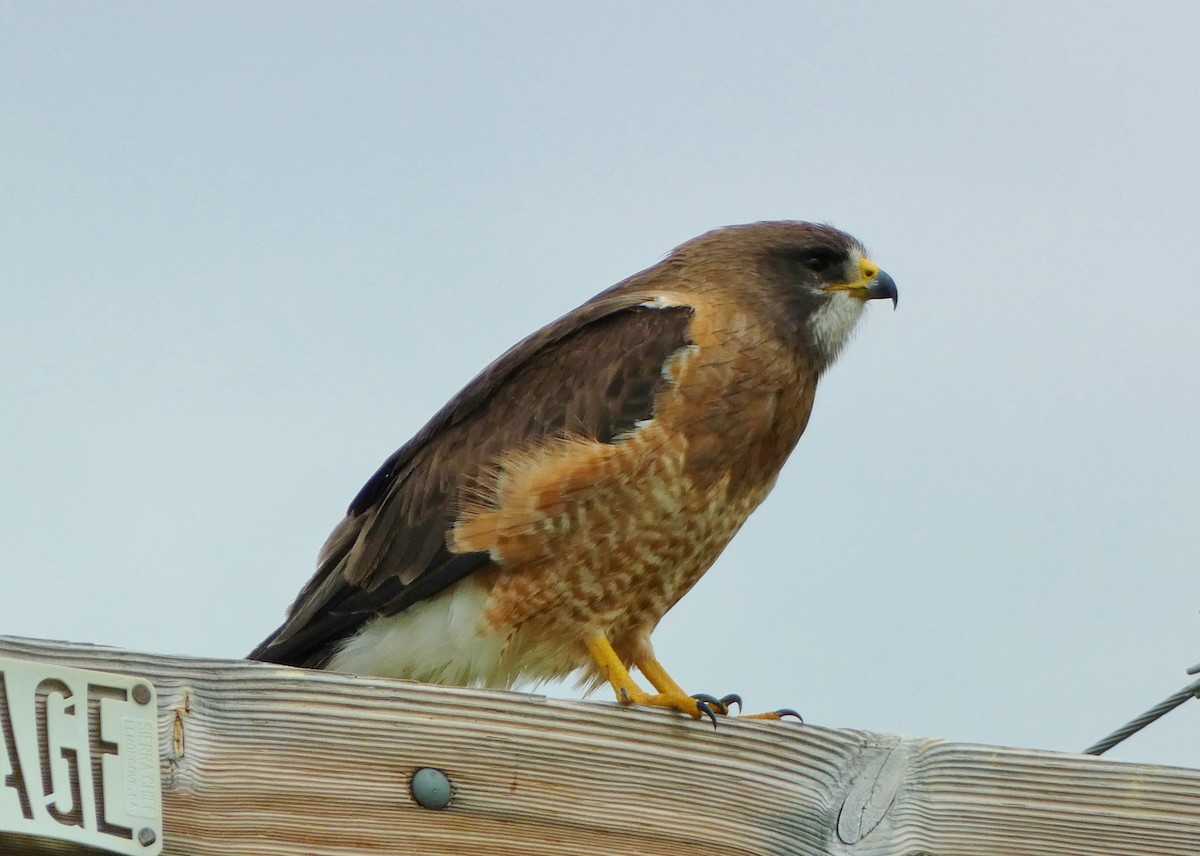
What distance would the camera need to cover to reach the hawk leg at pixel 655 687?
2572mm

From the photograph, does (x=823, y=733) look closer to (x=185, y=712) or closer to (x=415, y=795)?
(x=415, y=795)

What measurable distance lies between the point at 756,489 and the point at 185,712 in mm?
1911

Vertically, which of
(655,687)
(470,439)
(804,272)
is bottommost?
(655,687)

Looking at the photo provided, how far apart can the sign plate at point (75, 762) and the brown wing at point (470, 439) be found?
1.45m

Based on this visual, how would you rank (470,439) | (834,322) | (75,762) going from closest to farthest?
(75,762) → (470,439) → (834,322)

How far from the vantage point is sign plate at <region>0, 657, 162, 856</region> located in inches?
75.4

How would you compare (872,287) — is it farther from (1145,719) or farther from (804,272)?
(1145,719)

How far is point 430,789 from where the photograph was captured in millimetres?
2215

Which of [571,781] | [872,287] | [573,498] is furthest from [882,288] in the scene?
[571,781]

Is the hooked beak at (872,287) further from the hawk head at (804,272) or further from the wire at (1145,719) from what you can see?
the wire at (1145,719)

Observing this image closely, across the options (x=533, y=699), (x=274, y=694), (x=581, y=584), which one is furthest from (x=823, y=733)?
(x=581, y=584)

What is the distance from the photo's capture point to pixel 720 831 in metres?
2.34

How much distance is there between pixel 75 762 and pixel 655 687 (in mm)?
1984

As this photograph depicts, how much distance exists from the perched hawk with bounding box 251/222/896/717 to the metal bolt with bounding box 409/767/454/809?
3.29 ft
